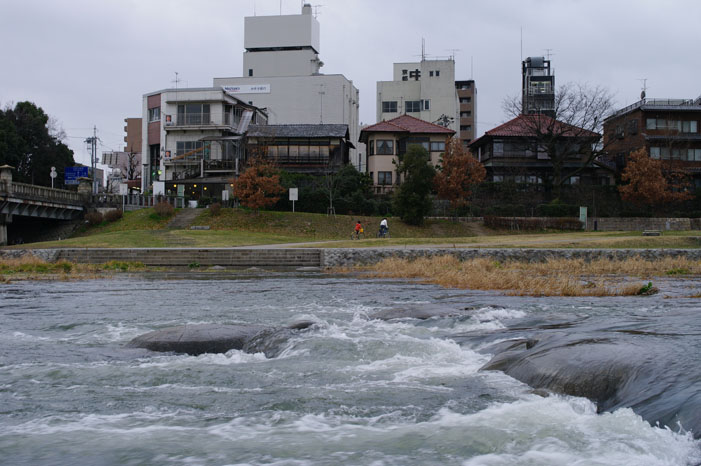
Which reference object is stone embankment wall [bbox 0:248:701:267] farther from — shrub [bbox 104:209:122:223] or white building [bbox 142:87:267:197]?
white building [bbox 142:87:267:197]

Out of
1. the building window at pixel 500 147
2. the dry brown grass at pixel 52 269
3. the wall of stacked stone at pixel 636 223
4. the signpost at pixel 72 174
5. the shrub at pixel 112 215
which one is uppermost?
the building window at pixel 500 147

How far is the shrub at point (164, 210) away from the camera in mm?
47062

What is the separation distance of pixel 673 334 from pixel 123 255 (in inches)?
1090

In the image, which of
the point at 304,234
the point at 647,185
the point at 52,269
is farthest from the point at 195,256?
the point at 647,185

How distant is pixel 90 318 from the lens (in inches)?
547

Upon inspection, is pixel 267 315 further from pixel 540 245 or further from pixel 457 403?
pixel 540 245

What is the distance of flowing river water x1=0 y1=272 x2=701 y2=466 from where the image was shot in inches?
223

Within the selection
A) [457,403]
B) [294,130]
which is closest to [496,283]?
[457,403]

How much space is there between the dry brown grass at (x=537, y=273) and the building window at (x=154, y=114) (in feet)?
143

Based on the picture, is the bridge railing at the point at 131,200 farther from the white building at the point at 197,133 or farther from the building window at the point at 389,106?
the building window at the point at 389,106

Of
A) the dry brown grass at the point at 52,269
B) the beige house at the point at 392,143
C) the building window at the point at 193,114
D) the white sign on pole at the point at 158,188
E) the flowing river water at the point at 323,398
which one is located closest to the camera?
the flowing river water at the point at 323,398

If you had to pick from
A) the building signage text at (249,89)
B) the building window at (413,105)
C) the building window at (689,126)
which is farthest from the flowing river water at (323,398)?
the building window at (413,105)

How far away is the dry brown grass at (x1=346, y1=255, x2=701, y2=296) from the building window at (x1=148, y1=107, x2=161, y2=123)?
43476 mm

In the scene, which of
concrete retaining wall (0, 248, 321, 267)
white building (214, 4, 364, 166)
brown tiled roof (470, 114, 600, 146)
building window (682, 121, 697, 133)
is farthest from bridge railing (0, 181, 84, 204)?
building window (682, 121, 697, 133)
